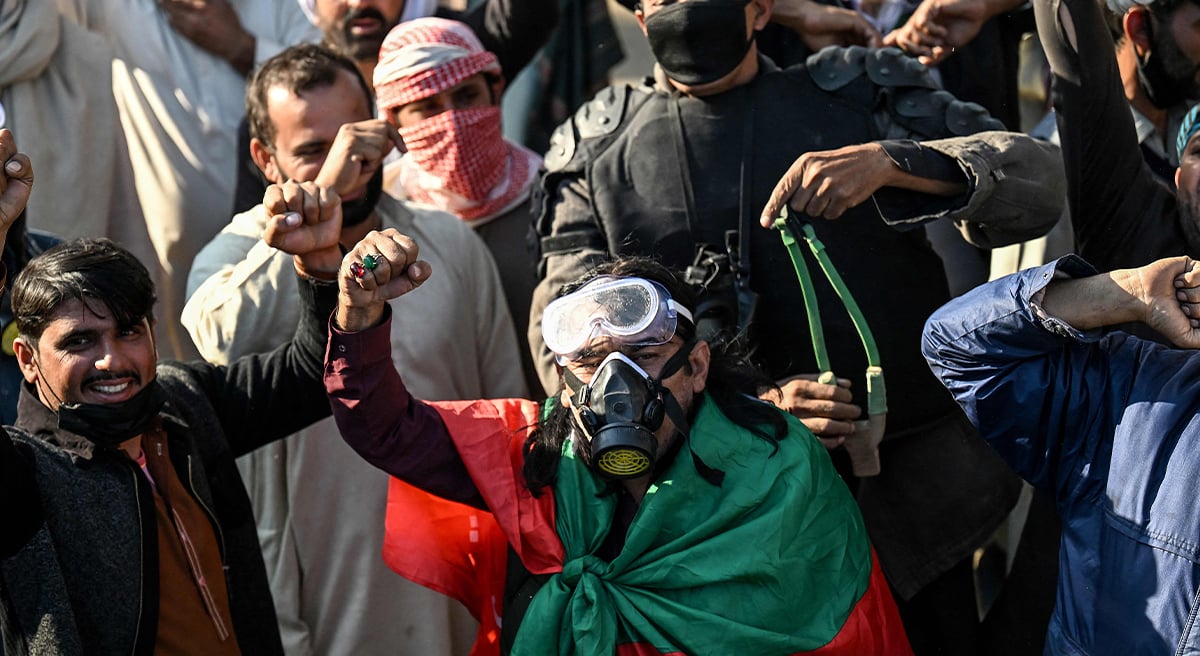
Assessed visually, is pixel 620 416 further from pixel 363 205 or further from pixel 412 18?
pixel 412 18

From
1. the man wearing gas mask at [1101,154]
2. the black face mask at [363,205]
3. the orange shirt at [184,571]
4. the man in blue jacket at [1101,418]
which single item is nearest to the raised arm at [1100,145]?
the man wearing gas mask at [1101,154]

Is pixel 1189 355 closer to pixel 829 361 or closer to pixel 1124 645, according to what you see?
pixel 1124 645

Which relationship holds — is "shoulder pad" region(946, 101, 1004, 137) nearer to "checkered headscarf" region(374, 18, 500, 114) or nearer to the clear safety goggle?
the clear safety goggle

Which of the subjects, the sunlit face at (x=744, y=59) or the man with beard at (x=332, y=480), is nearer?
the sunlit face at (x=744, y=59)

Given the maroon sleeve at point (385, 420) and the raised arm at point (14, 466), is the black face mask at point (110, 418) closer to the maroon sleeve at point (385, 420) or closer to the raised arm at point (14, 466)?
the raised arm at point (14, 466)

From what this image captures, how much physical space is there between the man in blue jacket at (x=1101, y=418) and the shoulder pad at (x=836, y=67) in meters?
1.13

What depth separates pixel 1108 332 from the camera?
3.33 meters

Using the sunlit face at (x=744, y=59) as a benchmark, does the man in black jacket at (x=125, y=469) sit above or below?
below

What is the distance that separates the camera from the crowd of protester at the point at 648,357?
3373 millimetres

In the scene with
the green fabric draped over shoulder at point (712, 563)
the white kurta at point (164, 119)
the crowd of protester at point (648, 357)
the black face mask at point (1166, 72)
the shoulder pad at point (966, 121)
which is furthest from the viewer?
the white kurta at point (164, 119)

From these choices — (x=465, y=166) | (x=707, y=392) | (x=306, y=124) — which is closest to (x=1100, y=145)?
(x=707, y=392)

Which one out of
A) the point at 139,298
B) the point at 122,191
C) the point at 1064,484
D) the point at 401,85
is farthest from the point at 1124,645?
the point at 122,191

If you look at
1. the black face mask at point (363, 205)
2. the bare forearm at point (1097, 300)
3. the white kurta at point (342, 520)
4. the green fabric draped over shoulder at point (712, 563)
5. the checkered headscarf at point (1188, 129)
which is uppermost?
the bare forearm at point (1097, 300)

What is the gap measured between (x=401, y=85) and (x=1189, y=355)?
9.15 ft
